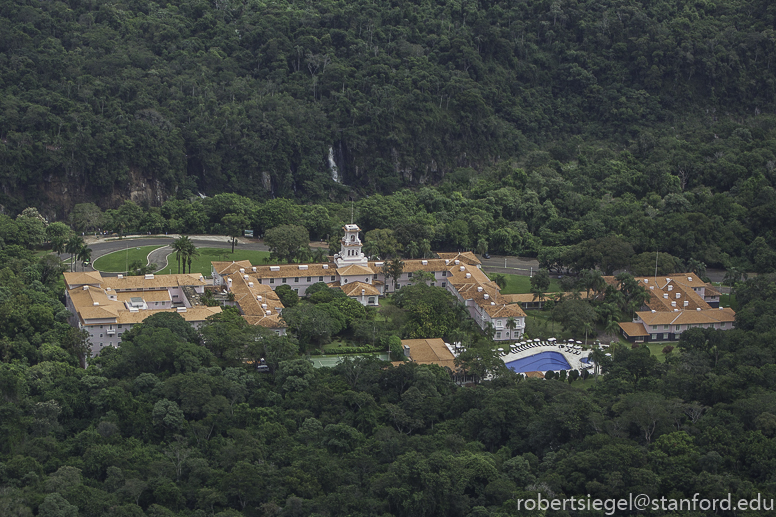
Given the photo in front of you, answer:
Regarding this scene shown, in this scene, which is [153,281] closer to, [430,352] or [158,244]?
[158,244]

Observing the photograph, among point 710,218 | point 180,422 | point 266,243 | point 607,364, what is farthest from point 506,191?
point 180,422

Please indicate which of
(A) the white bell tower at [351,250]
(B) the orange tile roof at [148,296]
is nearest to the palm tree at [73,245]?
(B) the orange tile roof at [148,296]

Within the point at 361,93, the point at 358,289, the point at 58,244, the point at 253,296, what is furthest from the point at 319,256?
the point at 361,93

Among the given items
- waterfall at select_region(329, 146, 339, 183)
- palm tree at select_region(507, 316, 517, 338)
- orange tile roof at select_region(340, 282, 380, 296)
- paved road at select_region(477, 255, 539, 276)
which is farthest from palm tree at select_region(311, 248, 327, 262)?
waterfall at select_region(329, 146, 339, 183)

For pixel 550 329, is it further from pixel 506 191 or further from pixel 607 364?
pixel 506 191

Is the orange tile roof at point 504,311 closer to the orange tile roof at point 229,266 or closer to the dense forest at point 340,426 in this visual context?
the dense forest at point 340,426

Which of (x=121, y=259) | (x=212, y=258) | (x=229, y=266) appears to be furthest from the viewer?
(x=212, y=258)
